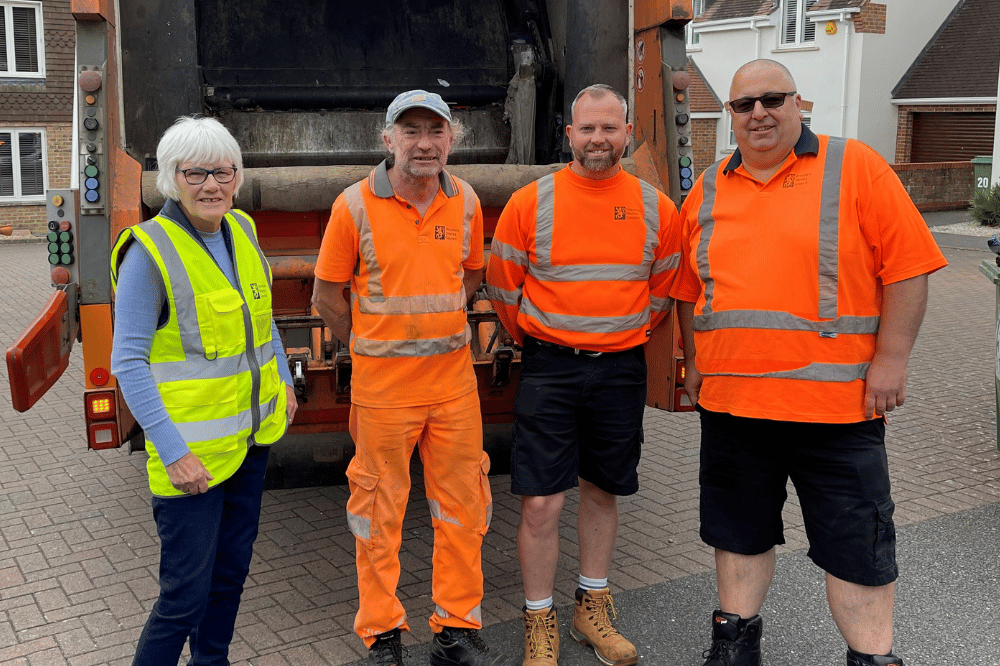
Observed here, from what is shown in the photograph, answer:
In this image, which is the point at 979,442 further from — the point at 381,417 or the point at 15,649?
the point at 15,649

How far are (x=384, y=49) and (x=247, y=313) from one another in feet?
10.5

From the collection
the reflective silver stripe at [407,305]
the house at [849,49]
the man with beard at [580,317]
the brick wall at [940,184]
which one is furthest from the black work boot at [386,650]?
the house at [849,49]

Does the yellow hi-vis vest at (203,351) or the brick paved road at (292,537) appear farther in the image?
the brick paved road at (292,537)

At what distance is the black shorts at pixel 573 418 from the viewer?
311cm

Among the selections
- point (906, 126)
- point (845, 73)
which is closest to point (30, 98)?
point (845, 73)

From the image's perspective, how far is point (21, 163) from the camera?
19.3 m

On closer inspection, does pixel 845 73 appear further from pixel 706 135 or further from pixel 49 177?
pixel 49 177

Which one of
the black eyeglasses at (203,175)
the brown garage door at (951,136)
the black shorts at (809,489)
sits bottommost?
the black shorts at (809,489)

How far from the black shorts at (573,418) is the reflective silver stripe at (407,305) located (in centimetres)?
35

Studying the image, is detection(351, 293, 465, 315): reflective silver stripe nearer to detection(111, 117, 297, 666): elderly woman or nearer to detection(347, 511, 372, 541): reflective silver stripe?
detection(111, 117, 297, 666): elderly woman

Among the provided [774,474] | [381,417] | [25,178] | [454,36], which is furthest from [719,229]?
[25,178]

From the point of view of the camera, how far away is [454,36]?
5.44 m

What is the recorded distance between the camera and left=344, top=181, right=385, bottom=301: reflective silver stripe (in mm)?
2936

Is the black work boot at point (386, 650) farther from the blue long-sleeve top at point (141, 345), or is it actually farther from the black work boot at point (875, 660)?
the black work boot at point (875, 660)
